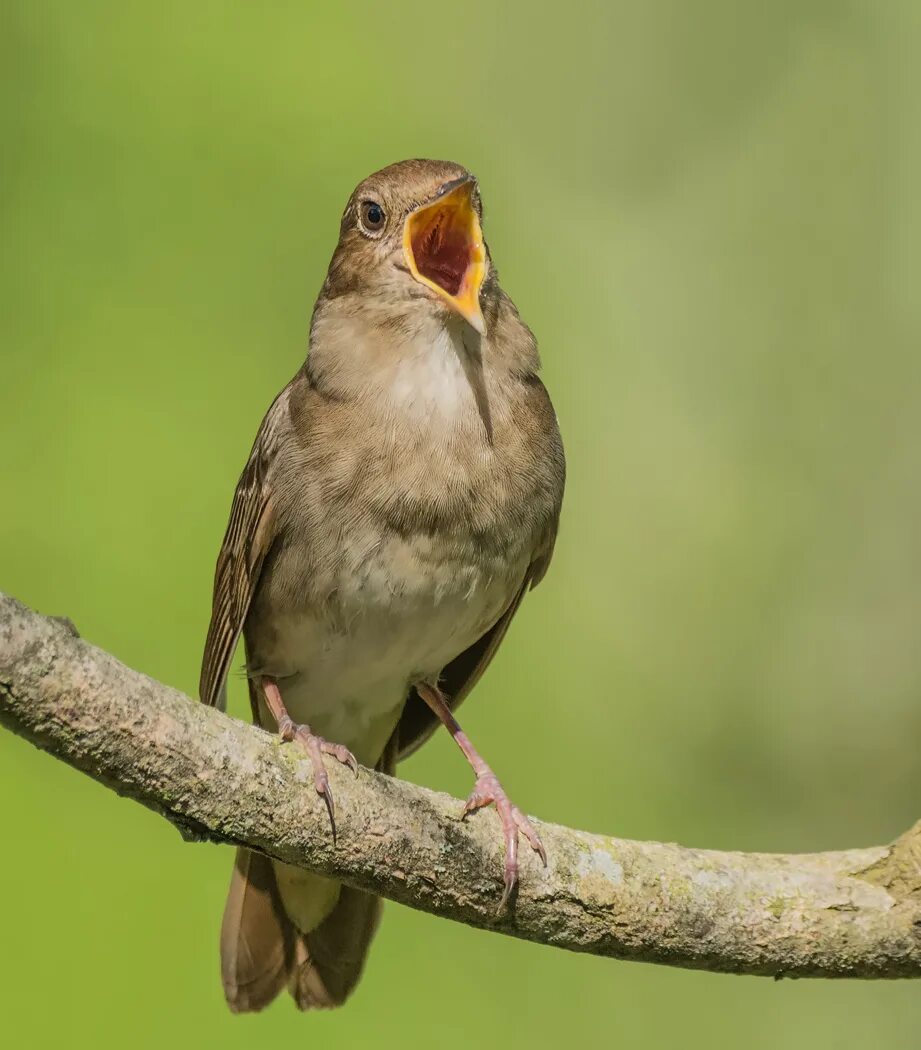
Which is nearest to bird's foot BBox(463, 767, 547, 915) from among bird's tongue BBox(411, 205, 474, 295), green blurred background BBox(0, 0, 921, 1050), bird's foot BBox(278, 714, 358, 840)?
bird's foot BBox(278, 714, 358, 840)

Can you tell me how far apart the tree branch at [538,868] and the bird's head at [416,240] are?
1.31 meters

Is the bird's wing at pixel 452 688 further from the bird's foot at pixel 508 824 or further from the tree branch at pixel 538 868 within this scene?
the tree branch at pixel 538 868

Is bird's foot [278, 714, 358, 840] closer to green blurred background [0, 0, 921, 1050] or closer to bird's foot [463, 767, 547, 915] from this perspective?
bird's foot [463, 767, 547, 915]

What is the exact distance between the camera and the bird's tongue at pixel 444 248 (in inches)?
161

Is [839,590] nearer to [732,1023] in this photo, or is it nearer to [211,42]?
[732,1023]

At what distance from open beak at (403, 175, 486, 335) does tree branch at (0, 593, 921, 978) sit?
4.08 feet

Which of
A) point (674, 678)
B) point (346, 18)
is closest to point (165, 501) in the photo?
point (346, 18)

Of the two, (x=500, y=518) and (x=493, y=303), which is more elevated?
(x=493, y=303)

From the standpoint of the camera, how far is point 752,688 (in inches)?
292

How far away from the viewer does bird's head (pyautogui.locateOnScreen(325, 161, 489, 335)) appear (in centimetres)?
394

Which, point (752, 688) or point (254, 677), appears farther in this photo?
point (752, 688)

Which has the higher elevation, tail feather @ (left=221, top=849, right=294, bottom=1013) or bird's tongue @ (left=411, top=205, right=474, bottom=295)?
bird's tongue @ (left=411, top=205, right=474, bottom=295)

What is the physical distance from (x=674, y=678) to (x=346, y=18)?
3.39m

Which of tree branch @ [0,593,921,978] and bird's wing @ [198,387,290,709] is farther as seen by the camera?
bird's wing @ [198,387,290,709]
